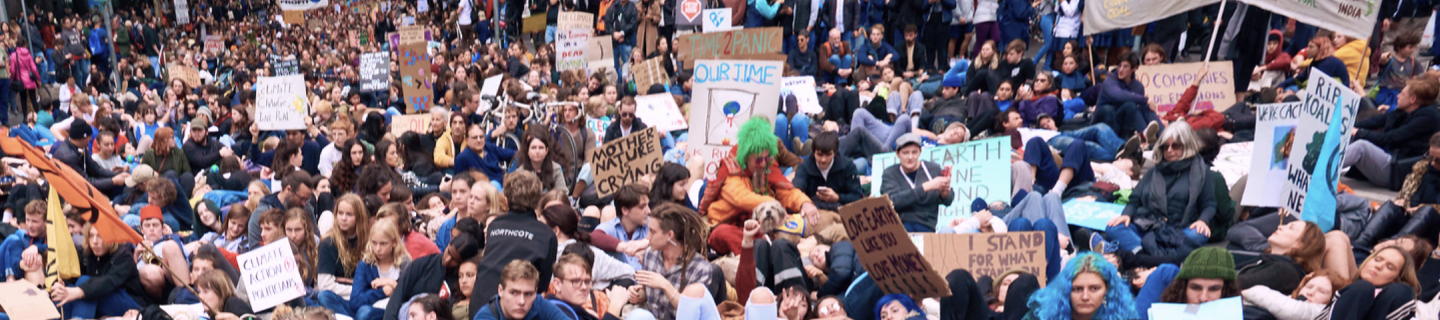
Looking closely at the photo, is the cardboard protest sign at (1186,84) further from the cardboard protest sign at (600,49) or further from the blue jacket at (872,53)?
the cardboard protest sign at (600,49)

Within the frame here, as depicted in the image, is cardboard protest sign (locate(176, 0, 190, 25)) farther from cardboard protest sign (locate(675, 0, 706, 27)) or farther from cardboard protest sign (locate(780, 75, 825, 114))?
cardboard protest sign (locate(780, 75, 825, 114))

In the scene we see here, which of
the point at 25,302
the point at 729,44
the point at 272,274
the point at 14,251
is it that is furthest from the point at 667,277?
the point at 729,44

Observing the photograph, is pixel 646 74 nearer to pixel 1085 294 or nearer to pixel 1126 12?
pixel 1126 12

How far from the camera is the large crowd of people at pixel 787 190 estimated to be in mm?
5453

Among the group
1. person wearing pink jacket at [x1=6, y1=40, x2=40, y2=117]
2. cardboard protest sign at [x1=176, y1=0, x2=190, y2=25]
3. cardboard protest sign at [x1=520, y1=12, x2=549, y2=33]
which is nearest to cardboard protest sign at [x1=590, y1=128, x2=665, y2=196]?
cardboard protest sign at [x1=520, y1=12, x2=549, y2=33]

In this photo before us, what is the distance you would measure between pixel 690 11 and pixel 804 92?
348cm

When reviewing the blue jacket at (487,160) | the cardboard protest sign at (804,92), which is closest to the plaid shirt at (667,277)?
the blue jacket at (487,160)

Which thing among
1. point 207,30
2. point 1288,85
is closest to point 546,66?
point 1288,85

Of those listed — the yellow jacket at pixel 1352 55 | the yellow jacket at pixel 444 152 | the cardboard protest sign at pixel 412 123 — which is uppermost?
the yellow jacket at pixel 1352 55

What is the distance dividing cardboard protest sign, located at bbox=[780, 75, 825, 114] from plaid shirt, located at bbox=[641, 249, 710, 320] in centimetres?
749

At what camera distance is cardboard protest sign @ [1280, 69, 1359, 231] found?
6598 millimetres

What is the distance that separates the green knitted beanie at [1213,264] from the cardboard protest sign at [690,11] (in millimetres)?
11710

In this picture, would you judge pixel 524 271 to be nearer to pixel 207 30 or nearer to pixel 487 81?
pixel 487 81

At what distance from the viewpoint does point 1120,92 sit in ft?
34.3
